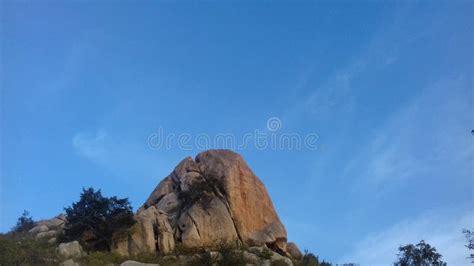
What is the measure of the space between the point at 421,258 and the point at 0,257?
41441 mm

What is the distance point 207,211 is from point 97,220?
9910mm

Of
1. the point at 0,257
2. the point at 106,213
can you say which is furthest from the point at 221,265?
the point at 0,257

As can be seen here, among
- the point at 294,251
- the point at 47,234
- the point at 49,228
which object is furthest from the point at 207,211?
the point at 49,228

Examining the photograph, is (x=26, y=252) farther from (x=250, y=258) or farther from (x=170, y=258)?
(x=250, y=258)

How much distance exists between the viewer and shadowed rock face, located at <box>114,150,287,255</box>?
5184 centimetres

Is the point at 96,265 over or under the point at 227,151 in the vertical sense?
under

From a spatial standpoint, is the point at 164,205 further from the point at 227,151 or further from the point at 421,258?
the point at 421,258

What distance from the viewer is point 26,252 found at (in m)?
44.4

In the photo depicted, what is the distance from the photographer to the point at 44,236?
54.5 m

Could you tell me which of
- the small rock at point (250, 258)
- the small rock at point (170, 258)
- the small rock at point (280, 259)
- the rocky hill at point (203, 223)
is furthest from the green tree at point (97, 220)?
the small rock at point (280, 259)

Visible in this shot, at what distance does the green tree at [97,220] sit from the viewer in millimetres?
51125

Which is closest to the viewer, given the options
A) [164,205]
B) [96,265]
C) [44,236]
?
[96,265]

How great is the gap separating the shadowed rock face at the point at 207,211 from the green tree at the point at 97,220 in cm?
109

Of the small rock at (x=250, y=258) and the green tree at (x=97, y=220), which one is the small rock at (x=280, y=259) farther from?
the green tree at (x=97, y=220)
